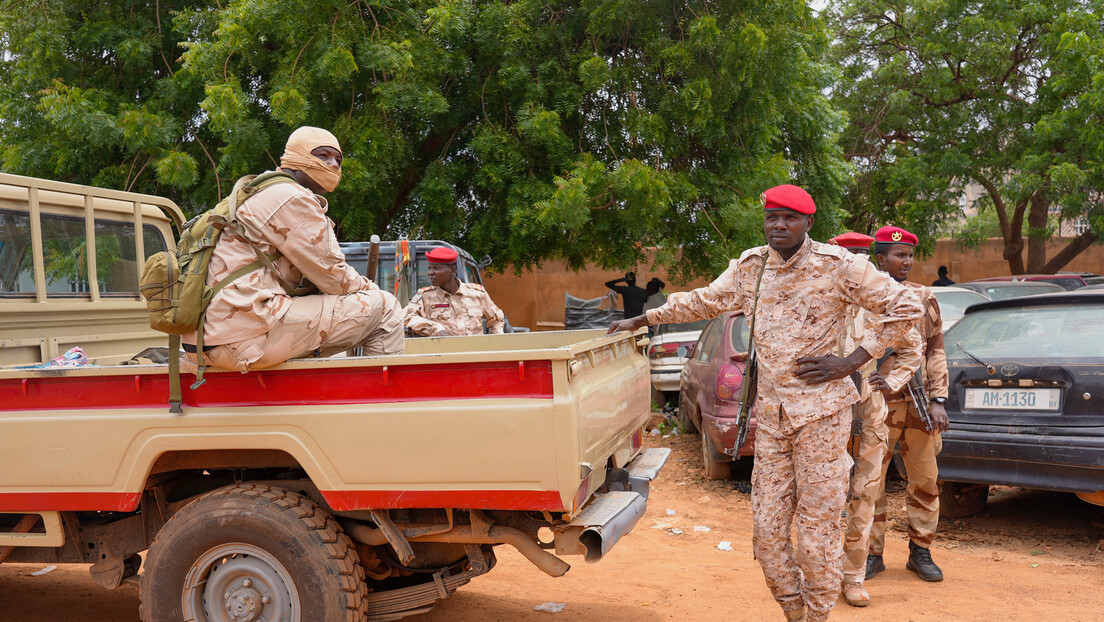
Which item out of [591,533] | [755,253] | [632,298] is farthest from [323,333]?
[632,298]

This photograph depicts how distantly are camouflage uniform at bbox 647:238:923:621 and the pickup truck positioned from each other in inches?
24.9

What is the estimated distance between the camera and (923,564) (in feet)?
16.5

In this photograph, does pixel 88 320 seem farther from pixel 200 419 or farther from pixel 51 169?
pixel 51 169

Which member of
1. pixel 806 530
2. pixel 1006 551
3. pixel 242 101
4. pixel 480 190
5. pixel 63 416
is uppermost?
pixel 242 101

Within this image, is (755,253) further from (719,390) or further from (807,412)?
(719,390)

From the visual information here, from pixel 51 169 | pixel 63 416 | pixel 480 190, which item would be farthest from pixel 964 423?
pixel 51 169

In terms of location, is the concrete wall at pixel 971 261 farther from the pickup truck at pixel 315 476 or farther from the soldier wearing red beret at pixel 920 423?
the pickup truck at pixel 315 476

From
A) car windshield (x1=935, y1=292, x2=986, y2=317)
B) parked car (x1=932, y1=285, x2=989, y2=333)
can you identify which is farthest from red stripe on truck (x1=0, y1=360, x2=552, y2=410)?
car windshield (x1=935, y1=292, x2=986, y2=317)

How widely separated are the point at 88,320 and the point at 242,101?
5119 millimetres

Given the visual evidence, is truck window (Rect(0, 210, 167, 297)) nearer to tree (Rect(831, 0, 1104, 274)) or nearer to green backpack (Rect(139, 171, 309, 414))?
green backpack (Rect(139, 171, 309, 414))

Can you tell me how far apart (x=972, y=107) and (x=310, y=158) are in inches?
631

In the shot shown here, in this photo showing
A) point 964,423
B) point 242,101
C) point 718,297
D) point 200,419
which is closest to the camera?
point 200,419

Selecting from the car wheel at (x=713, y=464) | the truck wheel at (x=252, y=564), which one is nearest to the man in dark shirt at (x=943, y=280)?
the car wheel at (x=713, y=464)

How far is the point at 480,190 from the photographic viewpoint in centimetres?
1089
